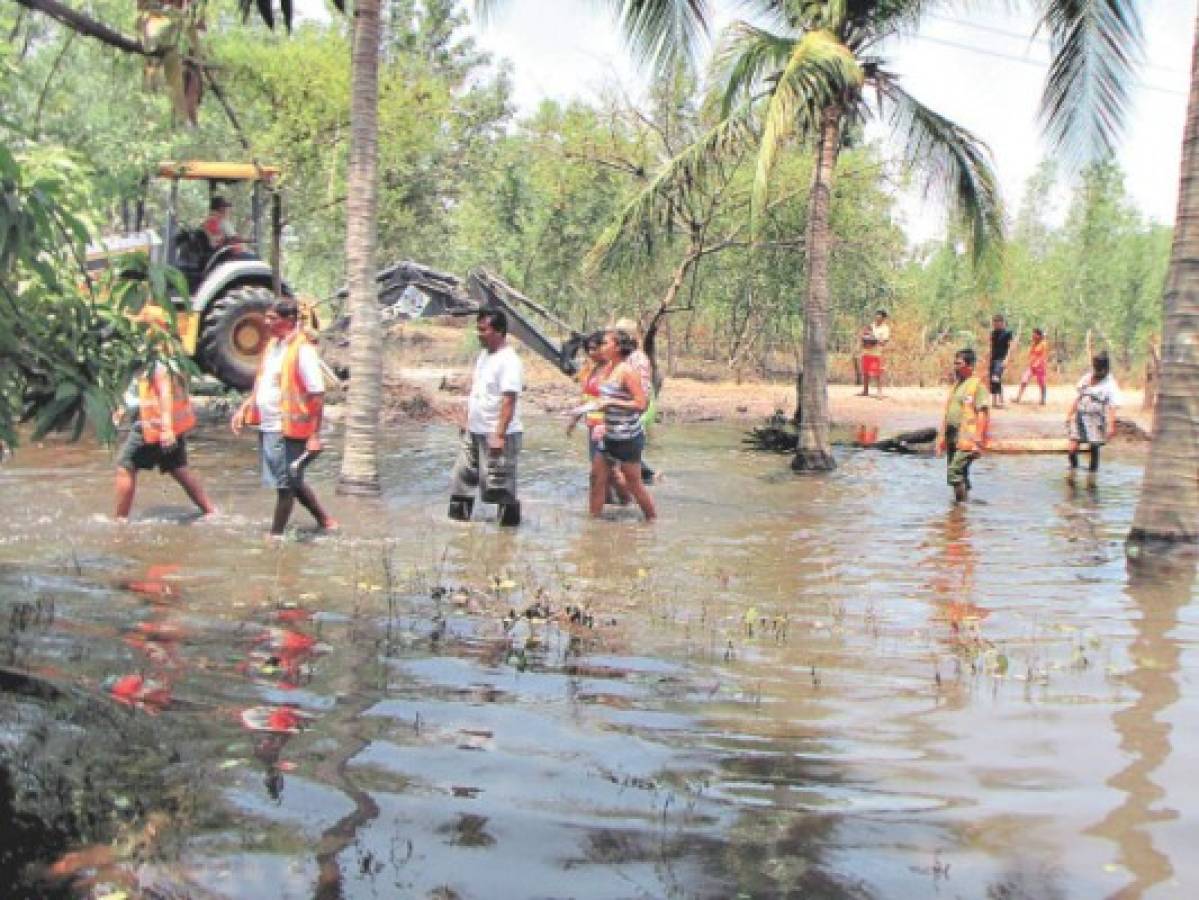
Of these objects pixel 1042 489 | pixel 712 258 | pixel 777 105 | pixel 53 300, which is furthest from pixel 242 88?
pixel 53 300

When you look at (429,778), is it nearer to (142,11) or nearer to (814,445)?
(142,11)

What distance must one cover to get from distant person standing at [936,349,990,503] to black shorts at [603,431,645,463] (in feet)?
12.1

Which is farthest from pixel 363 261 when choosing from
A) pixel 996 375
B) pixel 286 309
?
pixel 996 375

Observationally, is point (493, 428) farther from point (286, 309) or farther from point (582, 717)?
point (582, 717)

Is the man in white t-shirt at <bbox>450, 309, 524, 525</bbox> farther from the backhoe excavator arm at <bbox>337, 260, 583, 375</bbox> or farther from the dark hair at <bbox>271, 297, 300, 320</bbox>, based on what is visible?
the backhoe excavator arm at <bbox>337, 260, 583, 375</bbox>

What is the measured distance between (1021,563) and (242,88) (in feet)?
66.1

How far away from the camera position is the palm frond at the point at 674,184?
49.3 feet

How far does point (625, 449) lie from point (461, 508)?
58.6 inches

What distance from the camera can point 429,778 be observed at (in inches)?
165

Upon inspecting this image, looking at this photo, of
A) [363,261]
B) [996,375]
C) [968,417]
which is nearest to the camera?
[363,261]

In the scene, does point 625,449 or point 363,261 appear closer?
point 625,449

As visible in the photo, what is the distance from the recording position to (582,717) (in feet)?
16.4

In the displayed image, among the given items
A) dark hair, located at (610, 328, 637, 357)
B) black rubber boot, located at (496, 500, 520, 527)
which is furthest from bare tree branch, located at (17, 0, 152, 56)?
dark hair, located at (610, 328, 637, 357)

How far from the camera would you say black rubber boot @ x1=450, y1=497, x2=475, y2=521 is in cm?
1079
